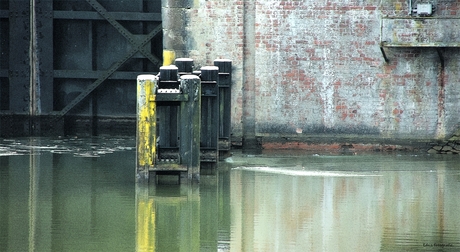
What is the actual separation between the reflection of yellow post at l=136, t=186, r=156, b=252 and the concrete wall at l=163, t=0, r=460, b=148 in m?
5.83

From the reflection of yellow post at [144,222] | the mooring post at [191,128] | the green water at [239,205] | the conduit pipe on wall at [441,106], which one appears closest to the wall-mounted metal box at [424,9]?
the conduit pipe on wall at [441,106]

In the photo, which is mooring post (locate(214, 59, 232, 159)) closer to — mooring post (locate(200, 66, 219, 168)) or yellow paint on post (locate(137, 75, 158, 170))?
mooring post (locate(200, 66, 219, 168))

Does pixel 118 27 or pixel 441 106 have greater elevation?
pixel 118 27

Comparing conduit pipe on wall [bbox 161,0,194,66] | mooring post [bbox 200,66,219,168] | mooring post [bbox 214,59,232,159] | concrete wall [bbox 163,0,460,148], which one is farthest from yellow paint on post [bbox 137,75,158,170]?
concrete wall [bbox 163,0,460,148]

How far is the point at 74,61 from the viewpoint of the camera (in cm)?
2317

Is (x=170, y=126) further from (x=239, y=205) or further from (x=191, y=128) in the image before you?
(x=239, y=205)

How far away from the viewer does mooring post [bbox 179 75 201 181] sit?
591 inches

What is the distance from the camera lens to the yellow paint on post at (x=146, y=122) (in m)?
14.9

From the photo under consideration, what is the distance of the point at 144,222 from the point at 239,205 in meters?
1.74

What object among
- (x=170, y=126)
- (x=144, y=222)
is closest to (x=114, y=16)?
(x=170, y=126)

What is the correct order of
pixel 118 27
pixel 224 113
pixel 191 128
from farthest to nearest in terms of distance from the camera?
pixel 118 27
pixel 224 113
pixel 191 128

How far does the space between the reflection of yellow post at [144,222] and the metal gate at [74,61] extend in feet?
26.6

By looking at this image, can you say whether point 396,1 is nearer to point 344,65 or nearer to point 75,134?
point 344,65

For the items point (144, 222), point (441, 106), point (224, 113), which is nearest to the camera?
point (144, 222)
